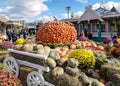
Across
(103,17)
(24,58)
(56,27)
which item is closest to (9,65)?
(24,58)

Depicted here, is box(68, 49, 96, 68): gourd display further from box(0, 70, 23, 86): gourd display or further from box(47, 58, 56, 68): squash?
box(0, 70, 23, 86): gourd display

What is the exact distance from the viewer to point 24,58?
25.8ft

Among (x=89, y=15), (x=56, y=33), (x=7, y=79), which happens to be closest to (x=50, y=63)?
(x=7, y=79)

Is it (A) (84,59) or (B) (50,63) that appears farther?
(A) (84,59)

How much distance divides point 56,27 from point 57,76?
427cm

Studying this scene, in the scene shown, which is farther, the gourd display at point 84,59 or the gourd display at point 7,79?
the gourd display at point 84,59

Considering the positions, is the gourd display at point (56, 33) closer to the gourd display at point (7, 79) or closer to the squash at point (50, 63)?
the squash at point (50, 63)

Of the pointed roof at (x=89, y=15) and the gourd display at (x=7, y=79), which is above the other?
the pointed roof at (x=89, y=15)

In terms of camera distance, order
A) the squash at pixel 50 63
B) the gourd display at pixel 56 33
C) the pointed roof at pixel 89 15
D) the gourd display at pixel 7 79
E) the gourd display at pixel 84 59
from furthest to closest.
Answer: the pointed roof at pixel 89 15
the gourd display at pixel 56 33
the gourd display at pixel 84 59
the squash at pixel 50 63
the gourd display at pixel 7 79

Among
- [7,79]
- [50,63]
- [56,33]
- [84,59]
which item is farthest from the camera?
[56,33]

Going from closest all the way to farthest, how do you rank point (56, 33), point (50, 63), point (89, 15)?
1. point (50, 63)
2. point (56, 33)
3. point (89, 15)

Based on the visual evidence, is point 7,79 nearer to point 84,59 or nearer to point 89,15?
point 84,59

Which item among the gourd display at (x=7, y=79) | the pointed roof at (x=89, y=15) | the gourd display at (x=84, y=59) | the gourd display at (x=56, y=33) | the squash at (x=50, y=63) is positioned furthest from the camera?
the pointed roof at (x=89, y=15)

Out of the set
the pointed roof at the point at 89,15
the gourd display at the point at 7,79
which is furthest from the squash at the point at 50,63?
the pointed roof at the point at 89,15
